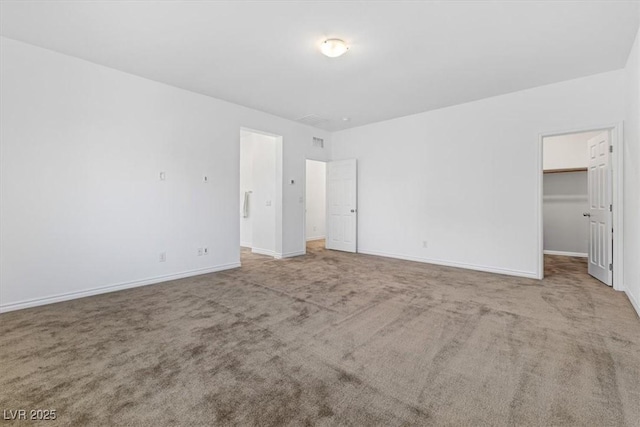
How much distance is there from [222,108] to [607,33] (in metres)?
4.99

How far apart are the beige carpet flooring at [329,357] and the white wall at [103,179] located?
49cm

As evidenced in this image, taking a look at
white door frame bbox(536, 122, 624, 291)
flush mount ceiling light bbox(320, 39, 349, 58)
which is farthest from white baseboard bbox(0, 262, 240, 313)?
white door frame bbox(536, 122, 624, 291)

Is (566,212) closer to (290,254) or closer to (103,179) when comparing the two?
(290,254)

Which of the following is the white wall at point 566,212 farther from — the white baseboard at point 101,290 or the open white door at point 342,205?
the white baseboard at point 101,290

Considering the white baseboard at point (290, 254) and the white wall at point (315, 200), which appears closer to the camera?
the white baseboard at point (290, 254)

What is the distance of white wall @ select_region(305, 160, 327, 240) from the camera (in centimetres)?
880

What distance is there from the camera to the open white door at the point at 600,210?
12.9 feet

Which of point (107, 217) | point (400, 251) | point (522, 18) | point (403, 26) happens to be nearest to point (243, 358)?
point (107, 217)

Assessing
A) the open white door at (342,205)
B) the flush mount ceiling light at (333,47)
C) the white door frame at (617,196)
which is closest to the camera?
the flush mount ceiling light at (333,47)

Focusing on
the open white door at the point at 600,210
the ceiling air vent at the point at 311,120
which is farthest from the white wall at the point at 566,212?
the ceiling air vent at the point at 311,120

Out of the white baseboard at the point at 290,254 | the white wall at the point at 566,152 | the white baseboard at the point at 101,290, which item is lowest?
the white baseboard at the point at 101,290

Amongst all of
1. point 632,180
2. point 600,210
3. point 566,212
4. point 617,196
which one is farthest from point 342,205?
point 566,212

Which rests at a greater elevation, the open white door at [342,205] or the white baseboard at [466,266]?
the open white door at [342,205]

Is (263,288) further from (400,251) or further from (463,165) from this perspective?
(463,165)
